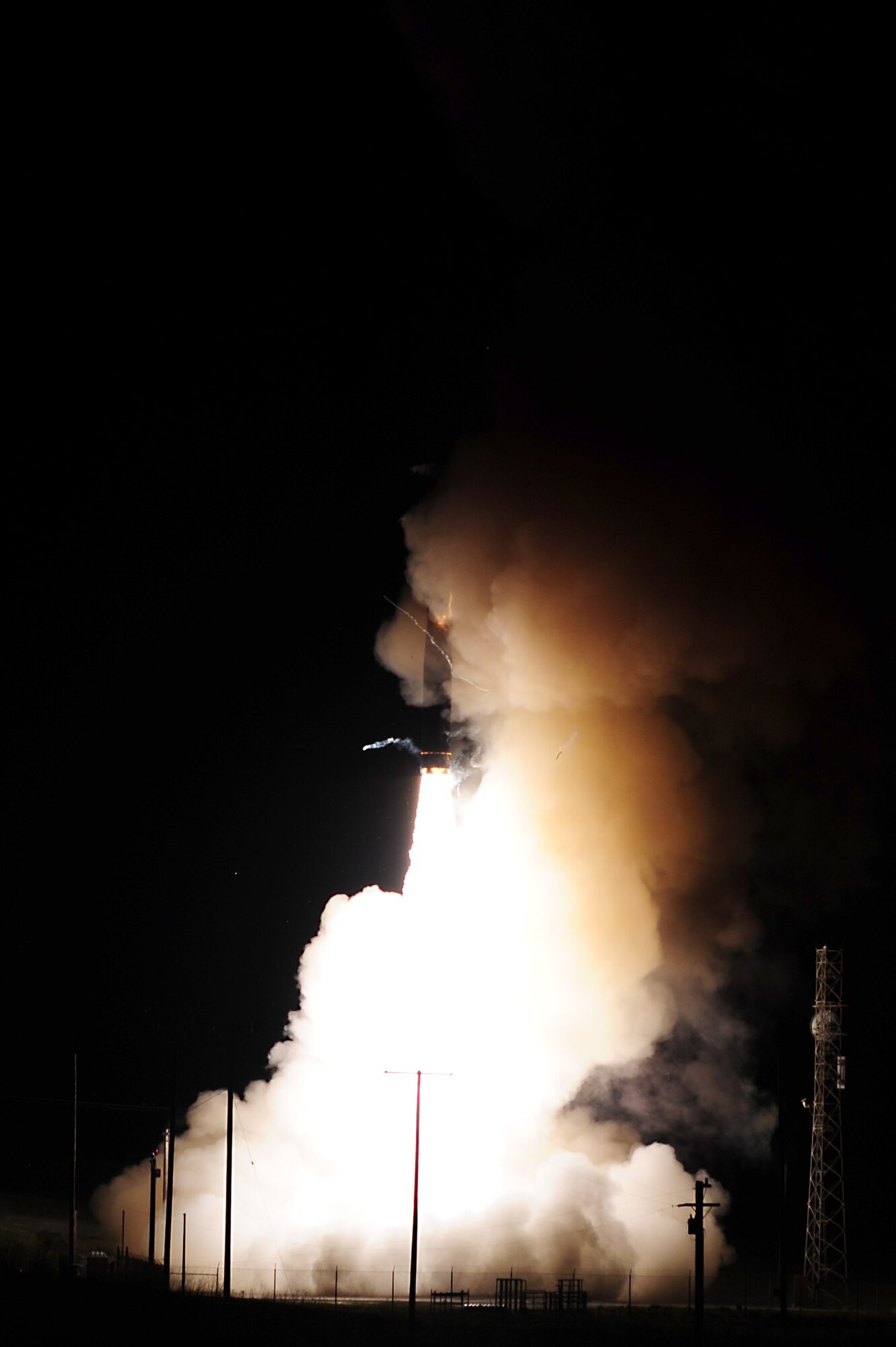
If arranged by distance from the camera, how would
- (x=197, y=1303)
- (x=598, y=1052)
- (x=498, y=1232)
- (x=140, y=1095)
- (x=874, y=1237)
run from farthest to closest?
(x=140, y=1095) < (x=874, y=1237) < (x=598, y=1052) < (x=498, y=1232) < (x=197, y=1303)

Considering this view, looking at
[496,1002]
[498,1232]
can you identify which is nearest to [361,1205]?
[498,1232]

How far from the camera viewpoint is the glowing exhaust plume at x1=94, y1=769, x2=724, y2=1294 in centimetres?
4338

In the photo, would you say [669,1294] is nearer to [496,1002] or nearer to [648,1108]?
[648,1108]

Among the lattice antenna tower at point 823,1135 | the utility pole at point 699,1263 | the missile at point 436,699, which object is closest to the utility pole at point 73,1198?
the missile at point 436,699

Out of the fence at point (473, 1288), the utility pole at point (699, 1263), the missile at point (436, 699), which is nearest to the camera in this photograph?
the utility pole at point (699, 1263)

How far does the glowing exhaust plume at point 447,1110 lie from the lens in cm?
4338

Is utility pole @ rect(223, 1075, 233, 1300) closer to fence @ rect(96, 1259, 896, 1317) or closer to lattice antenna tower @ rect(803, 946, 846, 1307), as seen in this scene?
fence @ rect(96, 1259, 896, 1317)

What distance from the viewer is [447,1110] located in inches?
1807

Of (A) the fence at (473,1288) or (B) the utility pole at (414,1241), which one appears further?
(A) the fence at (473,1288)

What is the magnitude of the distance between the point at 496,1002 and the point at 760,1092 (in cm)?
905

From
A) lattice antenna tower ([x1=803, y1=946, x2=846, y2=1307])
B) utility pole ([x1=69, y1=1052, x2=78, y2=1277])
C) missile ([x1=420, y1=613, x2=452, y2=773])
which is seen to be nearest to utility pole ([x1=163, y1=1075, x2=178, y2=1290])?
utility pole ([x1=69, y1=1052, x2=78, y2=1277])

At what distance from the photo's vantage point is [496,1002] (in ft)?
156

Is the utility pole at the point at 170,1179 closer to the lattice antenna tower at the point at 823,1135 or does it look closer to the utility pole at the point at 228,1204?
the utility pole at the point at 228,1204

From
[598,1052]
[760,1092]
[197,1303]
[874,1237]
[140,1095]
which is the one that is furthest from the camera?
[140,1095]
